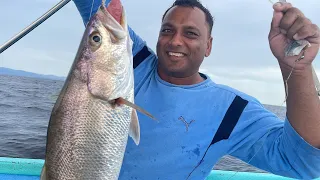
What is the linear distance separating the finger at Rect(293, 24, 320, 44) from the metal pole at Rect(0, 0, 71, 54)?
1.67 metres

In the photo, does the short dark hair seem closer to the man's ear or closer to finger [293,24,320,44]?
the man's ear

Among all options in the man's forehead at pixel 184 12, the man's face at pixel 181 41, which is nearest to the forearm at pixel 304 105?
the man's face at pixel 181 41

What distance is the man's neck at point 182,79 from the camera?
297 cm

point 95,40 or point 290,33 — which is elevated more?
point 290,33

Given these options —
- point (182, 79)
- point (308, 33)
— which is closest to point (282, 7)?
point (308, 33)

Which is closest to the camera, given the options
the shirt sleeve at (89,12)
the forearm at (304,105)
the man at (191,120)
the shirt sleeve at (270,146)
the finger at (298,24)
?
the finger at (298,24)

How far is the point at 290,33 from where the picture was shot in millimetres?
2020

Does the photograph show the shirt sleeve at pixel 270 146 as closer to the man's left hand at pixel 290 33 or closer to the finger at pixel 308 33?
the man's left hand at pixel 290 33

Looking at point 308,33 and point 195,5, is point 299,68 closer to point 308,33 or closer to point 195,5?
point 308,33

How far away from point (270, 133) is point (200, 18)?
96 centimetres

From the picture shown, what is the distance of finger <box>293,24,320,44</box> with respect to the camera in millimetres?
1975

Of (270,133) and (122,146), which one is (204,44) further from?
(122,146)

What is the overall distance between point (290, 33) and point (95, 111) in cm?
108

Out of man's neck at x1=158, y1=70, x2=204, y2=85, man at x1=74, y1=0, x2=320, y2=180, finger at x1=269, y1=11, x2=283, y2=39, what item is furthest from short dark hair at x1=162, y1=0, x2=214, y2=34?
finger at x1=269, y1=11, x2=283, y2=39
